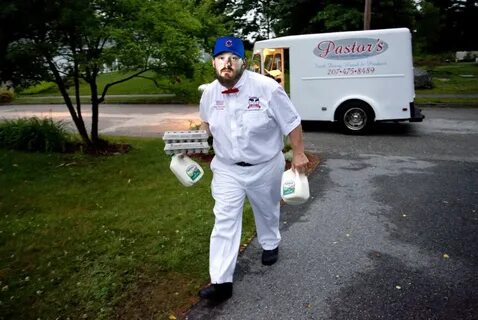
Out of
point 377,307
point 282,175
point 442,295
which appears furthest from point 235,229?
point 442,295

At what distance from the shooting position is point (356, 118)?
10.9 metres

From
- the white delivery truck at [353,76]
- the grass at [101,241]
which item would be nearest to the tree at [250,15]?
the white delivery truck at [353,76]

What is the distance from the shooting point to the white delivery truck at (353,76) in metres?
10.3

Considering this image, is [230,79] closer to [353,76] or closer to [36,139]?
[36,139]

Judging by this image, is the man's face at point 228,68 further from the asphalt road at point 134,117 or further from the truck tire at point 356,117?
the truck tire at point 356,117

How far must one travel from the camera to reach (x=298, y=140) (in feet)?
11.0

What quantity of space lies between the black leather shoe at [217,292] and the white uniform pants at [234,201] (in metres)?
0.06

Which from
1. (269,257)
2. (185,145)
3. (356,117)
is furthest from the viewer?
(356,117)

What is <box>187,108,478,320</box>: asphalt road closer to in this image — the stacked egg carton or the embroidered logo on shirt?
the stacked egg carton

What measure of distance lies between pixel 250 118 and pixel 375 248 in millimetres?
2000

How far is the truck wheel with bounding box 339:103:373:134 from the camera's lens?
10.8 m

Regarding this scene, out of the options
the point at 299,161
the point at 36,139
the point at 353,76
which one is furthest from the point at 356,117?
the point at 299,161

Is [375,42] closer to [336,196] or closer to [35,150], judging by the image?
[336,196]

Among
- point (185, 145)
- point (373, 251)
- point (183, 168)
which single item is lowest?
point (373, 251)
